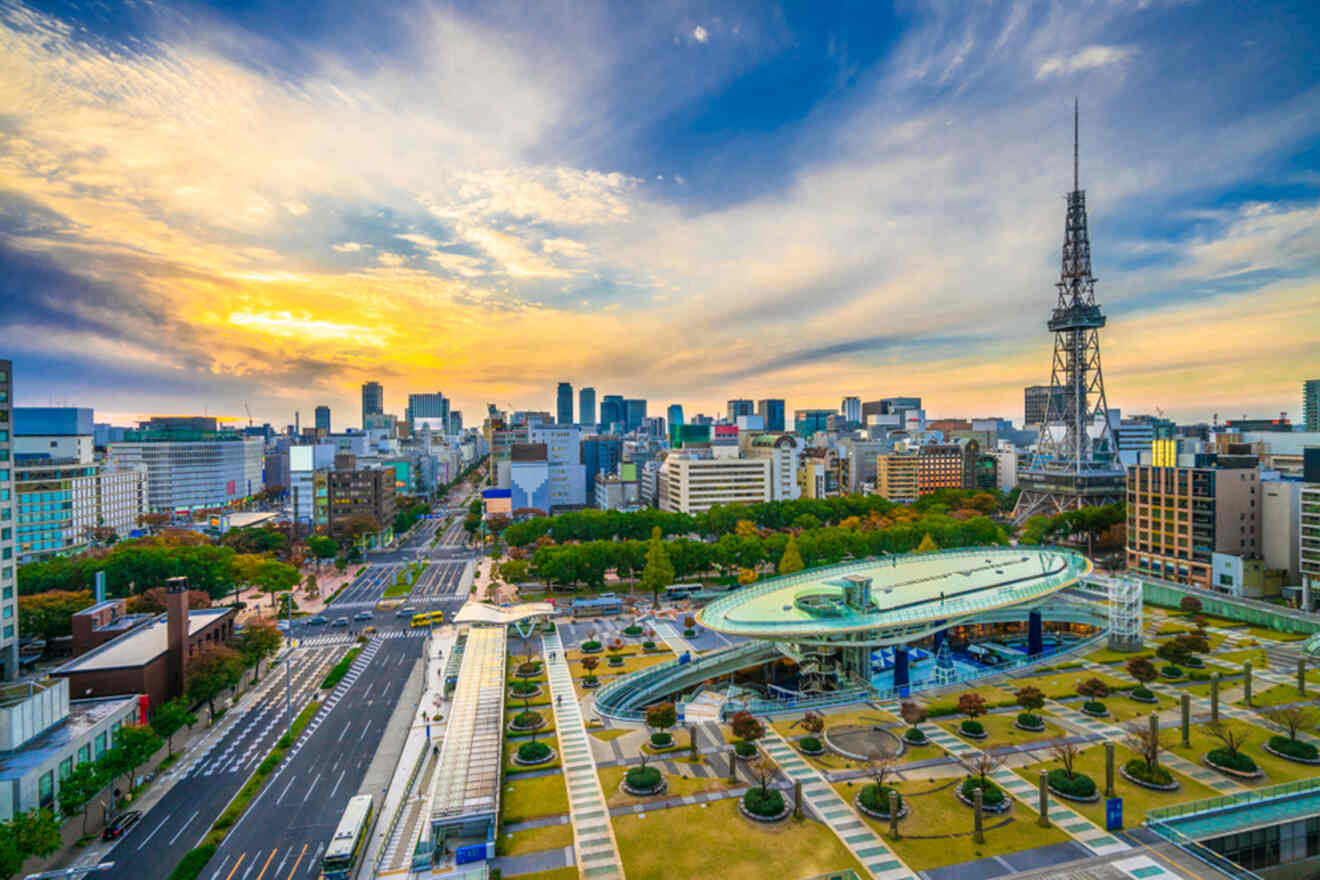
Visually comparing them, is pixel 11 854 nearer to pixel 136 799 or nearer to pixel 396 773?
pixel 136 799

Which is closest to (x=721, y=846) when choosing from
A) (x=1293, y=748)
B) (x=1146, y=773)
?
(x=1146, y=773)

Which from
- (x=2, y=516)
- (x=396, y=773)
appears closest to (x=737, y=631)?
(x=396, y=773)

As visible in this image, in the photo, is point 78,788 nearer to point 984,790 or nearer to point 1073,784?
point 984,790

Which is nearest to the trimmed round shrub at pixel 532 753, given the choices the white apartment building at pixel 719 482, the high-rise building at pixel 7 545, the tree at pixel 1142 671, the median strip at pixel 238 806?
the median strip at pixel 238 806

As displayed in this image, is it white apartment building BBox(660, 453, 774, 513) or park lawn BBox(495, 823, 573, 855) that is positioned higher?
white apartment building BBox(660, 453, 774, 513)

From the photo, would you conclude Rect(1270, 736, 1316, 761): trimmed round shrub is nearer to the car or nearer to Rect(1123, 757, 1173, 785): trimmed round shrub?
Rect(1123, 757, 1173, 785): trimmed round shrub

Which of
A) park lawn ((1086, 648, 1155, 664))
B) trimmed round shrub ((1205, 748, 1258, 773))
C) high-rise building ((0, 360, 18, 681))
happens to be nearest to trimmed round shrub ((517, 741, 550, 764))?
trimmed round shrub ((1205, 748, 1258, 773))

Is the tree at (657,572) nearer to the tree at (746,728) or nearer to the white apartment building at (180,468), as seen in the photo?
the tree at (746,728)
